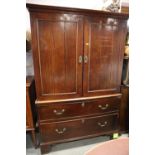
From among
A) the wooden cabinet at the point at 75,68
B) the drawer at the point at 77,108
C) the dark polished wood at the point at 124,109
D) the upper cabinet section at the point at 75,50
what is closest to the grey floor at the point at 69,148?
the wooden cabinet at the point at 75,68

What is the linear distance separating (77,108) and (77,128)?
0.96 ft

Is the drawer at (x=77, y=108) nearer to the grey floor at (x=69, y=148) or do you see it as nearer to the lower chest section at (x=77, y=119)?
the lower chest section at (x=77, y=119)

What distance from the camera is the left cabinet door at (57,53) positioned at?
4.28ft

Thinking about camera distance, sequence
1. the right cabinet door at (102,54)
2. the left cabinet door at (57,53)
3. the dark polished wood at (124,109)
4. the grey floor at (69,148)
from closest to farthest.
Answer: the left cabinet door at (57,53) → the right cabinet door at (102,54) → the grey floor at (69,148) → the dark polished wood at (124,109)

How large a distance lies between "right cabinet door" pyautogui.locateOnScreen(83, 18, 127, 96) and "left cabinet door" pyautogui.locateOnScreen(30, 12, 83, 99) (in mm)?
100

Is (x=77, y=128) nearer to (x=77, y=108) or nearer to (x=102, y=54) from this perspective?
(x=77, y=108)

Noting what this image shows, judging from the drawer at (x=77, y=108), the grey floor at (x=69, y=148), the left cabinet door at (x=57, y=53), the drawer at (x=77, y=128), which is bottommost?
the grey floor at (x=69, y=148)

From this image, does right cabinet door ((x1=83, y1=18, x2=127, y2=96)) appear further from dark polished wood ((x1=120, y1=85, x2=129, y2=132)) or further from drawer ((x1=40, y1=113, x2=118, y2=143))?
drawer ((x1=40, y1=113, x2=118, y2=143))

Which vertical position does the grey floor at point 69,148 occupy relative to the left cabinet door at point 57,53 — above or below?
below

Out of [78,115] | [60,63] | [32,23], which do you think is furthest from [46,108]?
[32,23]

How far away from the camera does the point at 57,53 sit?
139cm
